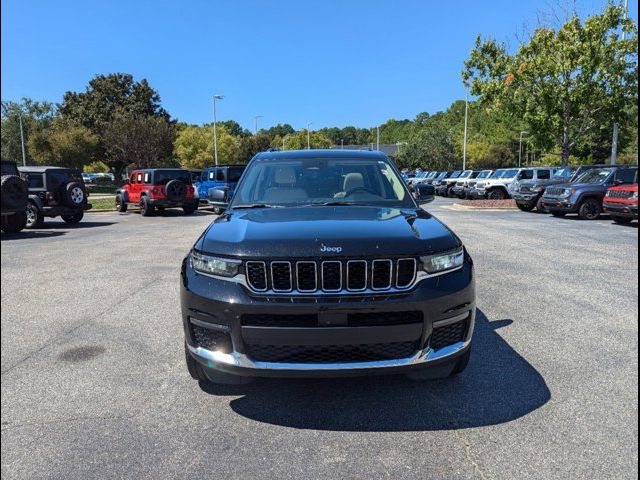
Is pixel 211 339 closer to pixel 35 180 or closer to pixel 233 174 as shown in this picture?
pixel 35 180

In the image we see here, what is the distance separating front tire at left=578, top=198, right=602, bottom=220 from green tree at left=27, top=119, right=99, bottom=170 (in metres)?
36.0

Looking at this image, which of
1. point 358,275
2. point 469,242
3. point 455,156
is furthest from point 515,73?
point 455,156

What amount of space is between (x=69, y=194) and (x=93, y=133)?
1277 inches

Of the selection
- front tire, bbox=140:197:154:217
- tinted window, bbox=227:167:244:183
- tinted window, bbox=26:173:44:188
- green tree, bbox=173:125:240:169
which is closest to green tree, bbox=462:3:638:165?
tinted window, bbox=227:167:244:183

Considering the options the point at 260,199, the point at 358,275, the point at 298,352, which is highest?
the point at 260,199

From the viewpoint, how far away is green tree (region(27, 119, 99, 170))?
123 feet

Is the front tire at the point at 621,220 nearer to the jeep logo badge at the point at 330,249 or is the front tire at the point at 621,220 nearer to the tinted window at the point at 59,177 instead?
the jeep logo badge at the point at 330,249

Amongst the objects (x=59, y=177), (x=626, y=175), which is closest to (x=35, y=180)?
(x=59, y=177)

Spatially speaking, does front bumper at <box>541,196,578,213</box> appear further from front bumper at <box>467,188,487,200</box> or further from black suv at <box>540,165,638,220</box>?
front bumper at <box>467,188,487,200</box>

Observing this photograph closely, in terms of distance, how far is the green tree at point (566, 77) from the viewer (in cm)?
1995

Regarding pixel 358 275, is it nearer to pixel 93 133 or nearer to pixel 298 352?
pixel 298 352

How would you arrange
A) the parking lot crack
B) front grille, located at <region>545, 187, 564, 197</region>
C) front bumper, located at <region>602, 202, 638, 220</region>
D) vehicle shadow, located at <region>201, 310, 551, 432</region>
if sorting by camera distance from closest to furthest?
vehicle shadow, located at <region>201, 310, 551, 432</region>
the parking lot crack
front bumper, located at <region>602, 202, 638, 220</region>
front grille, located at <region>545, 187, 564, 197</region>

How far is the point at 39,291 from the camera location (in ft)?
19.9

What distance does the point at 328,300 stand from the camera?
2646 mm
